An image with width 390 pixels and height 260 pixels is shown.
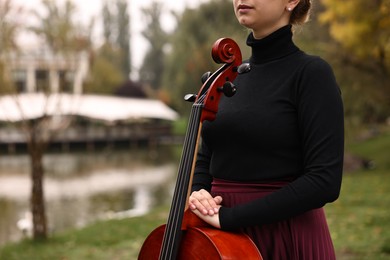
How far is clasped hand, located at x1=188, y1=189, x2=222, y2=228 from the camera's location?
1.62 meters

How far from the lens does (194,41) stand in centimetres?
3319

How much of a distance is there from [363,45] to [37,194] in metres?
8.50

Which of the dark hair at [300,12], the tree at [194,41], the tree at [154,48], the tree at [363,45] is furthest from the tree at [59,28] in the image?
the tree at [154,48]

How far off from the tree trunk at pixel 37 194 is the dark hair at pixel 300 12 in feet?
23.4

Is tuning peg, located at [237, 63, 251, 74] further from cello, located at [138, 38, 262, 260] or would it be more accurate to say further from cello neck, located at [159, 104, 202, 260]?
cello neck, located at [159, 104, 202, 260]

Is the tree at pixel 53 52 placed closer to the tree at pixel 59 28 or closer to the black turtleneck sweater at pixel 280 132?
the tree at pixel 59 28

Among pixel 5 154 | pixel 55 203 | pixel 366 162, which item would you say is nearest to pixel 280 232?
pixel 55 203

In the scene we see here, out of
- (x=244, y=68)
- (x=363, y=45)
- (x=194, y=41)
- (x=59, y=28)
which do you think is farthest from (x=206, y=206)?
(x=194, y=41)

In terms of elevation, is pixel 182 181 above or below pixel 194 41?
below

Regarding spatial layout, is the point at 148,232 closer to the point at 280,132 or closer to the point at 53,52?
the point at 53,52

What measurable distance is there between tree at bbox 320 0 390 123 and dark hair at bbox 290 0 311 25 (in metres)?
9.08

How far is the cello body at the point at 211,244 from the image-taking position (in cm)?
151

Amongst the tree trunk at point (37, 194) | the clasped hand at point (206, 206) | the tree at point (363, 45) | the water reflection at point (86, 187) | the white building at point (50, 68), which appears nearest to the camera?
the clasped hand at point (206, 206)

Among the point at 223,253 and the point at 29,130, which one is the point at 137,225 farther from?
the point at 223,253
